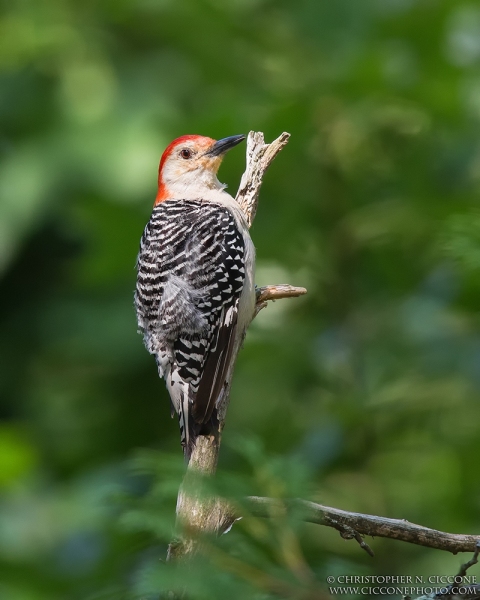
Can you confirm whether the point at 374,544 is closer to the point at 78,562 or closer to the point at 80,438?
the point at 78,562

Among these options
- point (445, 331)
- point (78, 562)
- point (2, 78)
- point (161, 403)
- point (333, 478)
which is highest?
point (2, 78)

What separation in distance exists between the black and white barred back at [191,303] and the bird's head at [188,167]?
0.73m

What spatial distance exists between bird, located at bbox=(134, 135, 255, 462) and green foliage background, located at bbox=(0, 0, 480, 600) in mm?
412

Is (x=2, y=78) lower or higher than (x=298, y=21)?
higher

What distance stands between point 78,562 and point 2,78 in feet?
15.0

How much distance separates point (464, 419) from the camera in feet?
16.9

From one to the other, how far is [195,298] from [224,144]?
1252mm

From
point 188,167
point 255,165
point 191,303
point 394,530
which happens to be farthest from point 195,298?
point 394,530

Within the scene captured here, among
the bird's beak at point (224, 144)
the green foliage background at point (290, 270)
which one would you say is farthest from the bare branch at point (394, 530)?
the bird's beak at point (224, 144)

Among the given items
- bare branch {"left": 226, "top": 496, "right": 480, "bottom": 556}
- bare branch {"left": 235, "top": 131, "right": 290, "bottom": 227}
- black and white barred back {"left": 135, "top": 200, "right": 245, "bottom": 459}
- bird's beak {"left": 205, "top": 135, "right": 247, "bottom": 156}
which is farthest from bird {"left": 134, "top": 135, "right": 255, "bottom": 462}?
bare branch {"left": 226, "top": 496, "right": 480, "bottom": 556}

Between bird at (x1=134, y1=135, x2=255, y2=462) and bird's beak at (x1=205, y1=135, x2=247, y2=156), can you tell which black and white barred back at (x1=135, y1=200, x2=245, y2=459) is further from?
bird's beak at (x1=205, y1=135, x2=247, y2=156)

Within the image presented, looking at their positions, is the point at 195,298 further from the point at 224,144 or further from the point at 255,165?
the point at 224,144

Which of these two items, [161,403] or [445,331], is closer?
[445,331]

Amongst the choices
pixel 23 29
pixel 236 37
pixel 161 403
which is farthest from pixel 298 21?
pixel 161 403
